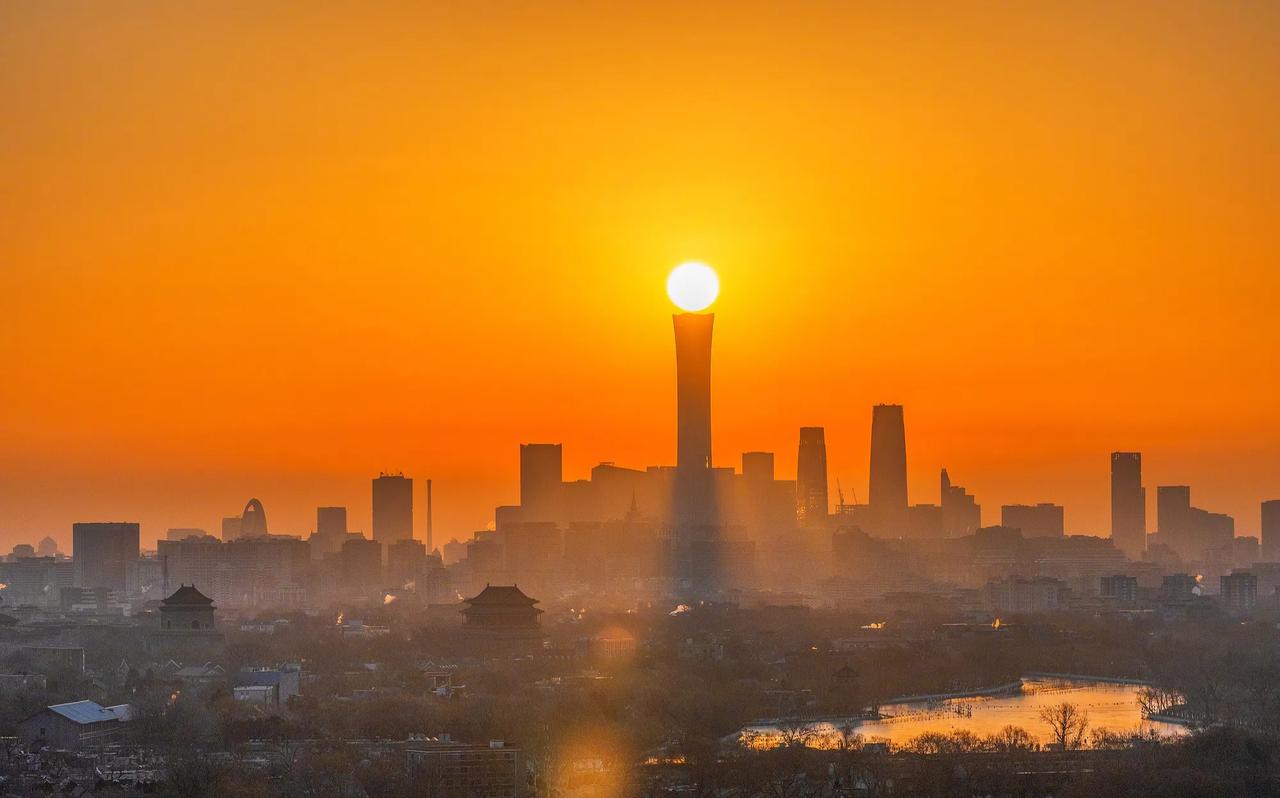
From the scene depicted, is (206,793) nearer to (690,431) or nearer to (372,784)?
(372,784)

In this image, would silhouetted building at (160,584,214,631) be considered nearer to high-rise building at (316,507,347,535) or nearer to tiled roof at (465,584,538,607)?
tiled roof at (465,584,538,607)

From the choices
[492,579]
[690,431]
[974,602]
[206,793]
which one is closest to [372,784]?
[206,793]

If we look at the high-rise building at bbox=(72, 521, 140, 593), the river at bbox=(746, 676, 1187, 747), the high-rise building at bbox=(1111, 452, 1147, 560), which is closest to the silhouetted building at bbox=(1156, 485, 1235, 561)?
the high-rise building at bbox=(1111, 452, 1147, 560)

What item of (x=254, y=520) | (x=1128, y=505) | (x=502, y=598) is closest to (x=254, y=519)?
(x=254, y=520)

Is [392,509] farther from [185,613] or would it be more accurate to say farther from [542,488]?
[185,613]

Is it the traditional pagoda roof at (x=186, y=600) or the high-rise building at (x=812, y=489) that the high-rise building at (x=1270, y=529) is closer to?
the high-rise building at (x=812, y=489)

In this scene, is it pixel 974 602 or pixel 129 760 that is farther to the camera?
pixel 974 602
